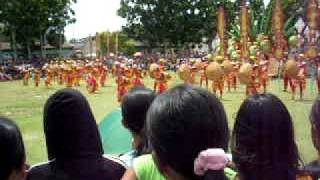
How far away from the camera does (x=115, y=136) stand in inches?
120

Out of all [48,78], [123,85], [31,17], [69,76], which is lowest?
[48,78]

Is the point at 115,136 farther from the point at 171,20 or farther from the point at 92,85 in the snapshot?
the point at 171,20

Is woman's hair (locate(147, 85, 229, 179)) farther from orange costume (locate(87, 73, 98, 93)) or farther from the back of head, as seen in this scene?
orange costume (locate(87, 73, 98, 93))

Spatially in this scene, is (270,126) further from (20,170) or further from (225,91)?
(225,91)

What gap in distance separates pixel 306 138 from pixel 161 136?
21.0 ft

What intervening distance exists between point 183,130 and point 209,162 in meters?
0.13

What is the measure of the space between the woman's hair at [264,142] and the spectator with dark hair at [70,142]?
626mm

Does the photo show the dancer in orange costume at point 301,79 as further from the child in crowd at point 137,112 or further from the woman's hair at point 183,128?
the woman's hair at point 183,128

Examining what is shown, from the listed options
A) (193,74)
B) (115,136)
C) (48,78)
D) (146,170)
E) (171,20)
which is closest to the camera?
(146,170)

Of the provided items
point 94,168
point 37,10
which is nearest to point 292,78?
point 94,168

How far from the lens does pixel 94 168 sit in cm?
205

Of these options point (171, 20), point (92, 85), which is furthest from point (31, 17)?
point (92, 85)

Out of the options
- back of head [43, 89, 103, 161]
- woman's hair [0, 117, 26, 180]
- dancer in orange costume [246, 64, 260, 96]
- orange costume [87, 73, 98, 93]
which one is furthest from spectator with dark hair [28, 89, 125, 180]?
orange costume [87, 73, 98, 93]

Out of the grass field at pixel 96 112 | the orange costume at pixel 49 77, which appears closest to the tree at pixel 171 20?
the orange costume at pixel 49 77
